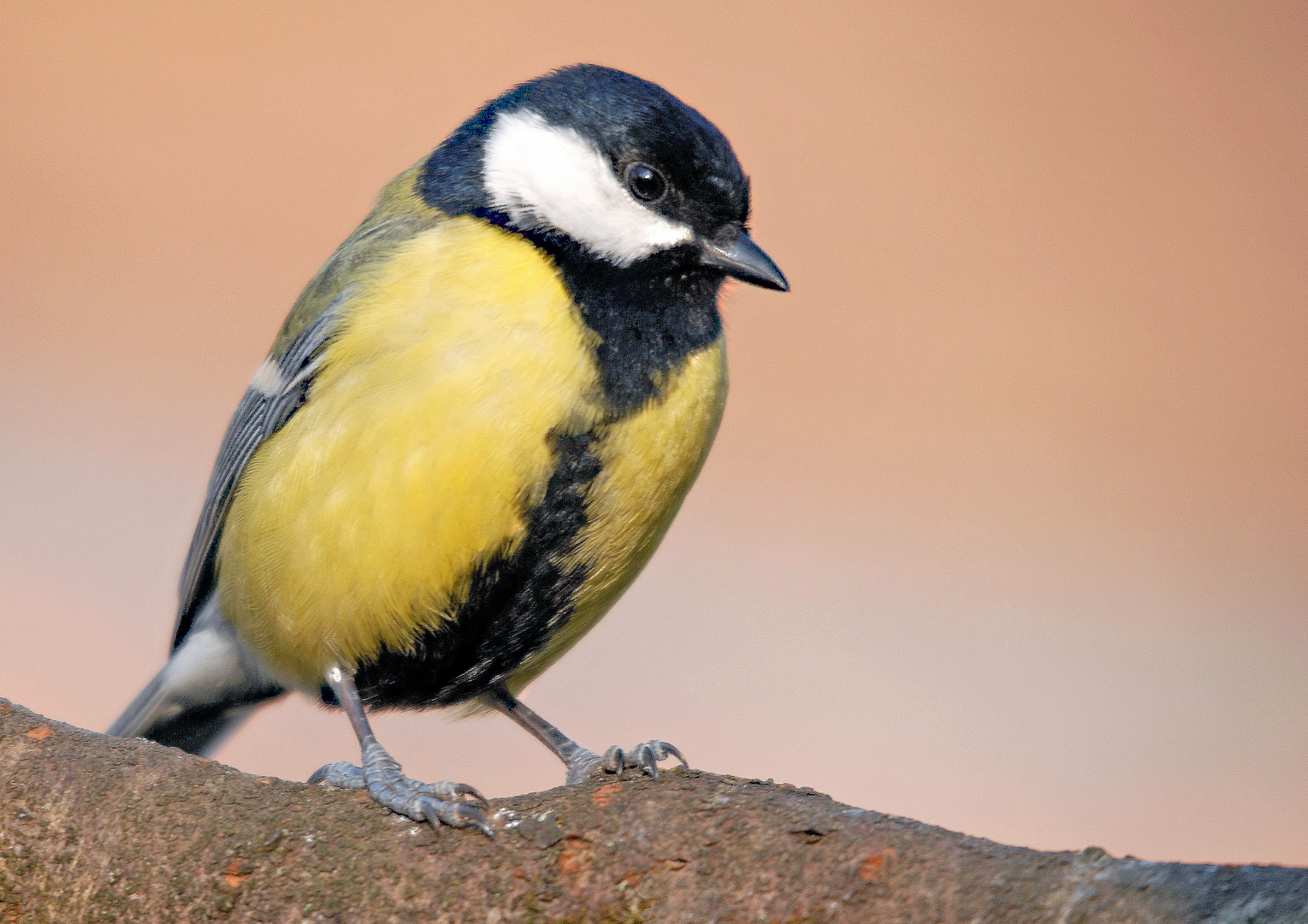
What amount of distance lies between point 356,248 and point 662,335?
50 centimetres

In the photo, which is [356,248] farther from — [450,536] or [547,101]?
Answer: [450,536]

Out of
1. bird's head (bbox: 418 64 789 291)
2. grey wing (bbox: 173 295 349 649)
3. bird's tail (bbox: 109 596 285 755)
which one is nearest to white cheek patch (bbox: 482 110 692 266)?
bird's head (bbox: 418 64 789 291)

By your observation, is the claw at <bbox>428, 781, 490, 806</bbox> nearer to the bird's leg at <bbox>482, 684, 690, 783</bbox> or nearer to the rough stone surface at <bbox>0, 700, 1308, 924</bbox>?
the rough stone surface at <bbox>0, 700, 1308, 924</bbox>

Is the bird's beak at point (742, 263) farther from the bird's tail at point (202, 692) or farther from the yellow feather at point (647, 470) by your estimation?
the bird's tail at point (202, 692)

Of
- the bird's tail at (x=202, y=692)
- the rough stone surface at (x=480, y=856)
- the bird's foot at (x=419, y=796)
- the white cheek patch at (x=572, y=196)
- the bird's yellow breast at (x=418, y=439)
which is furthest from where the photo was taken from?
the bird's tail at (x=202, y=692)

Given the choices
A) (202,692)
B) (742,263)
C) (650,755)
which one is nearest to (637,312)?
(742,263)

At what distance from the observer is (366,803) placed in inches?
48.9

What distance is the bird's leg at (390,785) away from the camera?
1.21 m

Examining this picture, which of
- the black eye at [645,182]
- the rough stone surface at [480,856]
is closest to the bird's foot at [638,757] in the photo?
the rough stone surface at [480,856]

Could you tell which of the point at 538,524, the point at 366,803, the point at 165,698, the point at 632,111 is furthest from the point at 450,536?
the point at 165,698

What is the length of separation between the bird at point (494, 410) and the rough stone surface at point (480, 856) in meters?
0.18

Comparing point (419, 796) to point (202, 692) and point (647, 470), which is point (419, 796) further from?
point (202, 692)

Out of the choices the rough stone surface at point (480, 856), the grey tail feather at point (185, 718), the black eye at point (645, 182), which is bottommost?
the rough stone surface at point (480, 856)

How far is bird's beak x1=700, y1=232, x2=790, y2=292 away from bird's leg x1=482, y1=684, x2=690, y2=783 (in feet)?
2.10
